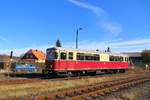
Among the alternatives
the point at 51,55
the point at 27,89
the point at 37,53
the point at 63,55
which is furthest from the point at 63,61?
the point at 37,53

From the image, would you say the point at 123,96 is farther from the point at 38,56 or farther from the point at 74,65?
the point at 38,56

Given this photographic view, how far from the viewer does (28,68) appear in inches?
1217

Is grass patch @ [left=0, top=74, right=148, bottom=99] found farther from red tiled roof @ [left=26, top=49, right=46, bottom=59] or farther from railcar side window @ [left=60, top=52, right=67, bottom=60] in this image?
red tiled roof @ [left=26, top=49, right=46, bottom=59]

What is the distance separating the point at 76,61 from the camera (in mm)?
19844

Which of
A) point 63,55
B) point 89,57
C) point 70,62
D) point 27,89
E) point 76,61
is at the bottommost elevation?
point 27,89

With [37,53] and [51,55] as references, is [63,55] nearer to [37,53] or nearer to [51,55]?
[51,55]

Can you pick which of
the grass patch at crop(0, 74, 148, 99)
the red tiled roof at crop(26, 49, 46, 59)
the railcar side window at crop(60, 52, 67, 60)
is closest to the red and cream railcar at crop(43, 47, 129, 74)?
the railcar side window at crop(60, 52, 67, 60)

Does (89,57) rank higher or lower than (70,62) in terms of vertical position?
higher

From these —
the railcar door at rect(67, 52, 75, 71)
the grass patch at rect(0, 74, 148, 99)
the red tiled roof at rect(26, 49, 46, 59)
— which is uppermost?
the red tiled roof at rect(26, 49, 46, 59)

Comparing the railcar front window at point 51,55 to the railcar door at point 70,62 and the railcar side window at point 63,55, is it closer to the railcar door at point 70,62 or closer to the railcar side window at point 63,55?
the railcar side window at point 63,55

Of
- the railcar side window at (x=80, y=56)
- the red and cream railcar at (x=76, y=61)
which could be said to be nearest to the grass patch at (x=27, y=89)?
the red and cream railcar at (x=76, y=61)

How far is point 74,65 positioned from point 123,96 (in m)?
10.3

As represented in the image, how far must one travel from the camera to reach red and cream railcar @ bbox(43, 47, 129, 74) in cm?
1814

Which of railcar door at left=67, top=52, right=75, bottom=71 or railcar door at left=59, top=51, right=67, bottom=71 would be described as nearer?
railcar door at left=59, top=51, right=67, bottom=71
